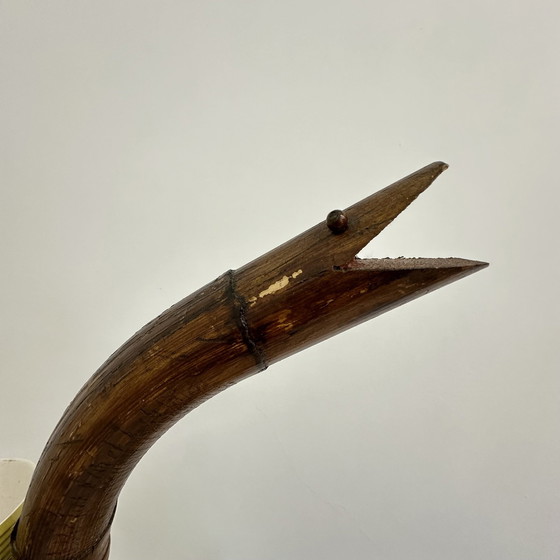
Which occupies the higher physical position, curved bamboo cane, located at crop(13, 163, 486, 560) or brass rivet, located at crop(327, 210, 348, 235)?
brass rivet, located at crop(327, 210, 348, 235)

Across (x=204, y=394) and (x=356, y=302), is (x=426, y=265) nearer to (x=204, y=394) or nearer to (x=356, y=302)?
(x=356, y=302)

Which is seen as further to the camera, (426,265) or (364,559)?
(364,559)

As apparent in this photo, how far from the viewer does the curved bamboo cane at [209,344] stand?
347 mm

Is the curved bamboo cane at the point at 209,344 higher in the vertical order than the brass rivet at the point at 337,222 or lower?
lower

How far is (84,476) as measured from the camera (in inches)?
18.1

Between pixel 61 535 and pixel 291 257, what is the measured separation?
1.12 feet

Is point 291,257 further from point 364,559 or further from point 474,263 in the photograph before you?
point 364,559

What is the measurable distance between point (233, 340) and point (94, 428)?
0.51 ft

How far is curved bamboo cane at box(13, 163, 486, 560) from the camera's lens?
347 mm

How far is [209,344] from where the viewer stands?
0.39 m

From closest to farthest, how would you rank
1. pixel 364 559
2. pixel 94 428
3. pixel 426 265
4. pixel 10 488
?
1. pixel 426 265
2. pixel 94 428
3. pixel 10 488
4. pixel 364 559

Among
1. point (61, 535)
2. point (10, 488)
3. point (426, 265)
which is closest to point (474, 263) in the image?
point (426, 265)

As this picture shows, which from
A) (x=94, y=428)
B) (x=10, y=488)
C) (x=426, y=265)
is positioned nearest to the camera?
(x=426, y=265)

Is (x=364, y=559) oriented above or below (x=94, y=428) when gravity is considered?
below
